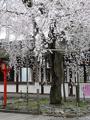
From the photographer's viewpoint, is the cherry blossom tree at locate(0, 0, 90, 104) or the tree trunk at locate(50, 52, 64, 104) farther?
the tree trunk at locate(50, 52, 64, 104)

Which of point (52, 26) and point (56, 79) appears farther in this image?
point (56, 79)

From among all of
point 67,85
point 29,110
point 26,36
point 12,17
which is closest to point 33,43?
point 26,36

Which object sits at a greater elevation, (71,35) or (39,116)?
(71,35)

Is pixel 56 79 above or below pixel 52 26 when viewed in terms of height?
below

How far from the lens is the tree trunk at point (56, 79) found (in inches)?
796

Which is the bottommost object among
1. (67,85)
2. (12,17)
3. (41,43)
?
(67,85)

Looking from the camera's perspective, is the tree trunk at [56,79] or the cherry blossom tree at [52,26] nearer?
the cherry blossom tree at [52,26]

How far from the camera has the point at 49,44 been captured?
63.6 feet

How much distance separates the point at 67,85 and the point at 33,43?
34.0 ft

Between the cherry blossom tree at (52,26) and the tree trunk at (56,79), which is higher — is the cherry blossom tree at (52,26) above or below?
above

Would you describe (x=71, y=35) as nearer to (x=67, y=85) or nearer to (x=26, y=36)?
(x=26, y=36)

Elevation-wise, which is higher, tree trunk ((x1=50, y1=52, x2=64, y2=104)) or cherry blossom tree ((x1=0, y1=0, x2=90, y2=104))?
cherry blossom tree ((x1=0, y1=0, x2=90, y2=104))

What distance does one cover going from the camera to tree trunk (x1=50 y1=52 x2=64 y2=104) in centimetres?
2022

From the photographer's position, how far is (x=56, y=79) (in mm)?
20203
